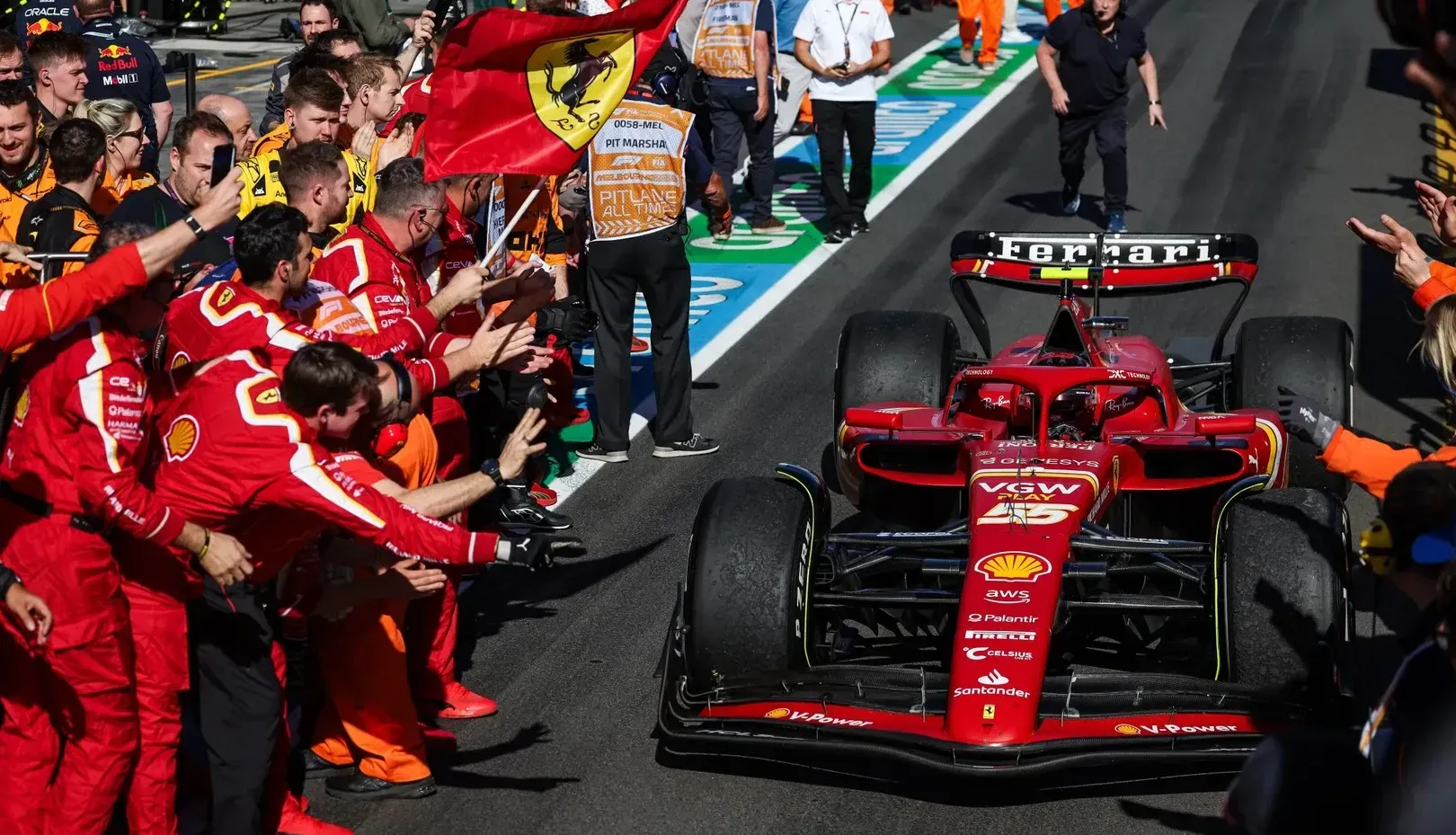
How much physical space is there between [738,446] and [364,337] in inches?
147

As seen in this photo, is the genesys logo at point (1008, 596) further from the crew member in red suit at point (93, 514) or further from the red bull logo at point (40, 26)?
the red bull logo at point (40, 26)

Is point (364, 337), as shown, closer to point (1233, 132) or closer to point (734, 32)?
point (734, 32)

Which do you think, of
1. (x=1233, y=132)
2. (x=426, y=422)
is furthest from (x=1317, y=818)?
(x=1233, y=132)

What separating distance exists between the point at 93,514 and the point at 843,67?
9730mm

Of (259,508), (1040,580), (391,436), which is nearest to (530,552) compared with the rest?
(259,508)

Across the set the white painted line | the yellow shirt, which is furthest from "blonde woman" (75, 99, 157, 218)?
the white painted line

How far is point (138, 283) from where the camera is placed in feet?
16.8

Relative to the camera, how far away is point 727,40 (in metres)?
14.1

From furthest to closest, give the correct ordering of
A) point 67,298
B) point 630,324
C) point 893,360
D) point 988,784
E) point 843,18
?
1. point 843,18
2. point 630,324
3. point 893,360
4. point 988,784
5. point 67,298

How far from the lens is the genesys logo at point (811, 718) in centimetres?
579

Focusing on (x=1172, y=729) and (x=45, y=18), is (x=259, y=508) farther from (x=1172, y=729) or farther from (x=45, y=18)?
(x=45, y=18)

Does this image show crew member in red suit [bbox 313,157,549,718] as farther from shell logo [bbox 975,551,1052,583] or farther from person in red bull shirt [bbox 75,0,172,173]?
person in red bull shirt [bbox 75,0,172,173]

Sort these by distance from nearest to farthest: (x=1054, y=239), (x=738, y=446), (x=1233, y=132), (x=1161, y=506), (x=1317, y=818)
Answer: (x=1317, y=818) < (x=1161, y=506) < (x=1054, y=239) < (x=738, y=446) < (x=1233, y=132)

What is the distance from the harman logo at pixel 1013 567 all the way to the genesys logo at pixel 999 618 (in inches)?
7.1
